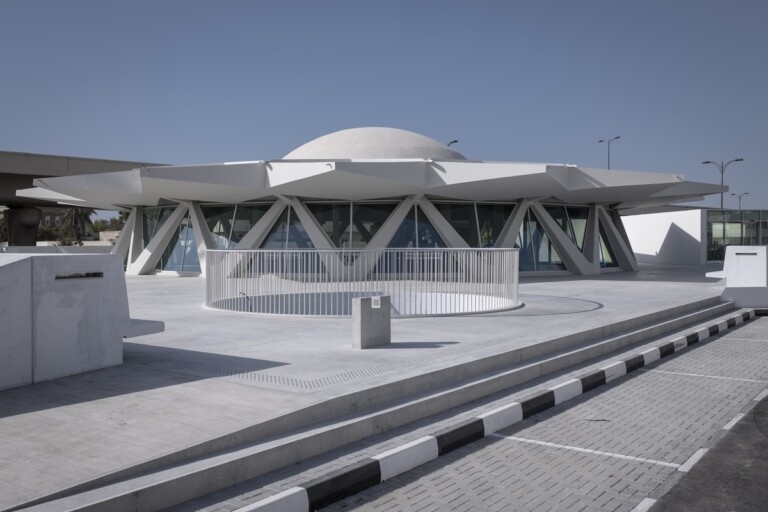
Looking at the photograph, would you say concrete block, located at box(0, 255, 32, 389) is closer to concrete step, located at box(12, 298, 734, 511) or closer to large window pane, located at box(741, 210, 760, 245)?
concrete step, located at box(12, 298, 734, 511)

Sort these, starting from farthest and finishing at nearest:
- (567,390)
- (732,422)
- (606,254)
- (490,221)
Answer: (606,254)
(490,221)
(567,390)
(732,422)

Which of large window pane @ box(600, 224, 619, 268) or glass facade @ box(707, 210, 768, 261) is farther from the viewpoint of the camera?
glass facade @ box(707, 210, 768, 261)

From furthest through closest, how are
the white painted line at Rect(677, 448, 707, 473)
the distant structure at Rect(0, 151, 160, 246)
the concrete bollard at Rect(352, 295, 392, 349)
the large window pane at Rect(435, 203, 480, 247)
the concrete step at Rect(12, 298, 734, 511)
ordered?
the distant structure at Rect(0, 151, 160, 246), the large window pane at Rect(435, 203, 480, 247), the concrete bollard at Rect(352, 295, 392, 349), the white painted line at Rect(677, 448, 707, 473), the concrete step at Rect(12, 298, 734, 511)

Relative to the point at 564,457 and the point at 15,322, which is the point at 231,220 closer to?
the point at 15,322

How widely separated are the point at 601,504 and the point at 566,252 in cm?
2776

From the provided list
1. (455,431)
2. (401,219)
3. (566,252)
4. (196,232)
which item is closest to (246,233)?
(196,232)

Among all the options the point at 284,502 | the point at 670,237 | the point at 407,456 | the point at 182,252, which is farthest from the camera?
the point at 670,237

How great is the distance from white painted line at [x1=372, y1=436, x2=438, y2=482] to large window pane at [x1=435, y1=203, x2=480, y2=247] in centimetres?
2422

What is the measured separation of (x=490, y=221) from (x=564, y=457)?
991 inches

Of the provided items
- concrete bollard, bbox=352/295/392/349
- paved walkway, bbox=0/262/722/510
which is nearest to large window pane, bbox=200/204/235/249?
paved walkway, bbox=0/262/722/510

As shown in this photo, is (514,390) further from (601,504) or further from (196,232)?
(196,232)

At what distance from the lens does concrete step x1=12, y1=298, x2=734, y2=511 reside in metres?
4.20

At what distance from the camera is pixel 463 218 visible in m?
29.9

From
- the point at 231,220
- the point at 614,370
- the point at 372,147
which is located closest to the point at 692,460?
the point at 614,370
